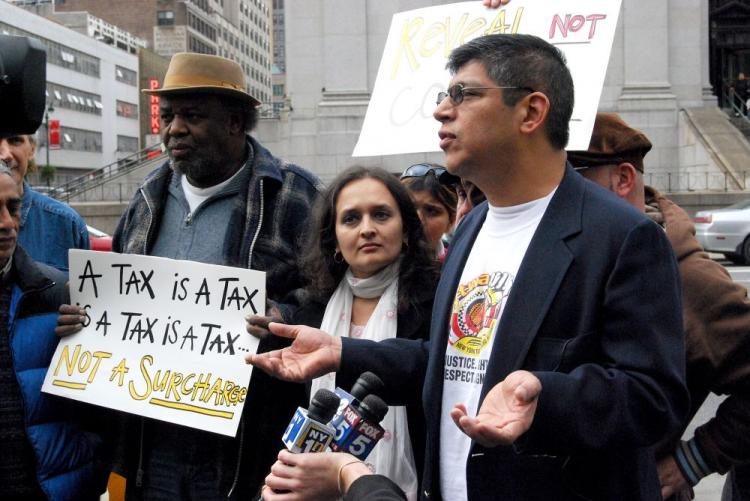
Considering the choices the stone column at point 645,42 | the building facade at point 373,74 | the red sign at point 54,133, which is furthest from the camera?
the red sign at point 54,133

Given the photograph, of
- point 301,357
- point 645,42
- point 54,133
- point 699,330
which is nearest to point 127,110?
point 54,133

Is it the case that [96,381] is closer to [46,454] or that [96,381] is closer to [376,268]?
[46,454]

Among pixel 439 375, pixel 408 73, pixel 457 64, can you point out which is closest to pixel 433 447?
pixel 439 375

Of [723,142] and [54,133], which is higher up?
[54,133]

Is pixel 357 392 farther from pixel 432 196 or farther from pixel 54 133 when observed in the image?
pixel 54 133

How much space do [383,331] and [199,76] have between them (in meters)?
1.43

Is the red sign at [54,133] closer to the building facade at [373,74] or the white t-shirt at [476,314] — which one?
the building facade at [373,74]

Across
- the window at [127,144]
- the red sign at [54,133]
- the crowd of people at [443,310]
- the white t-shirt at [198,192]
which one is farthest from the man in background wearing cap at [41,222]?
the window at [127,144]

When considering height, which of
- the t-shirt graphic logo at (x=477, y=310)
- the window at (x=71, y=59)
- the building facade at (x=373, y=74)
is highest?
the window at (x=71, y=59)

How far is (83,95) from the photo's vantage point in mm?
90000

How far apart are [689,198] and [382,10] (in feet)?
33.0

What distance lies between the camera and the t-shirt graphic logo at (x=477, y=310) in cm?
238

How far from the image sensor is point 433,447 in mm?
2529

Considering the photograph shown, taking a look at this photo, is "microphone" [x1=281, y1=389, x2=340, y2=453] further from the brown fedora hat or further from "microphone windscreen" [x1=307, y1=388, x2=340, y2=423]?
the brown fedora hat
